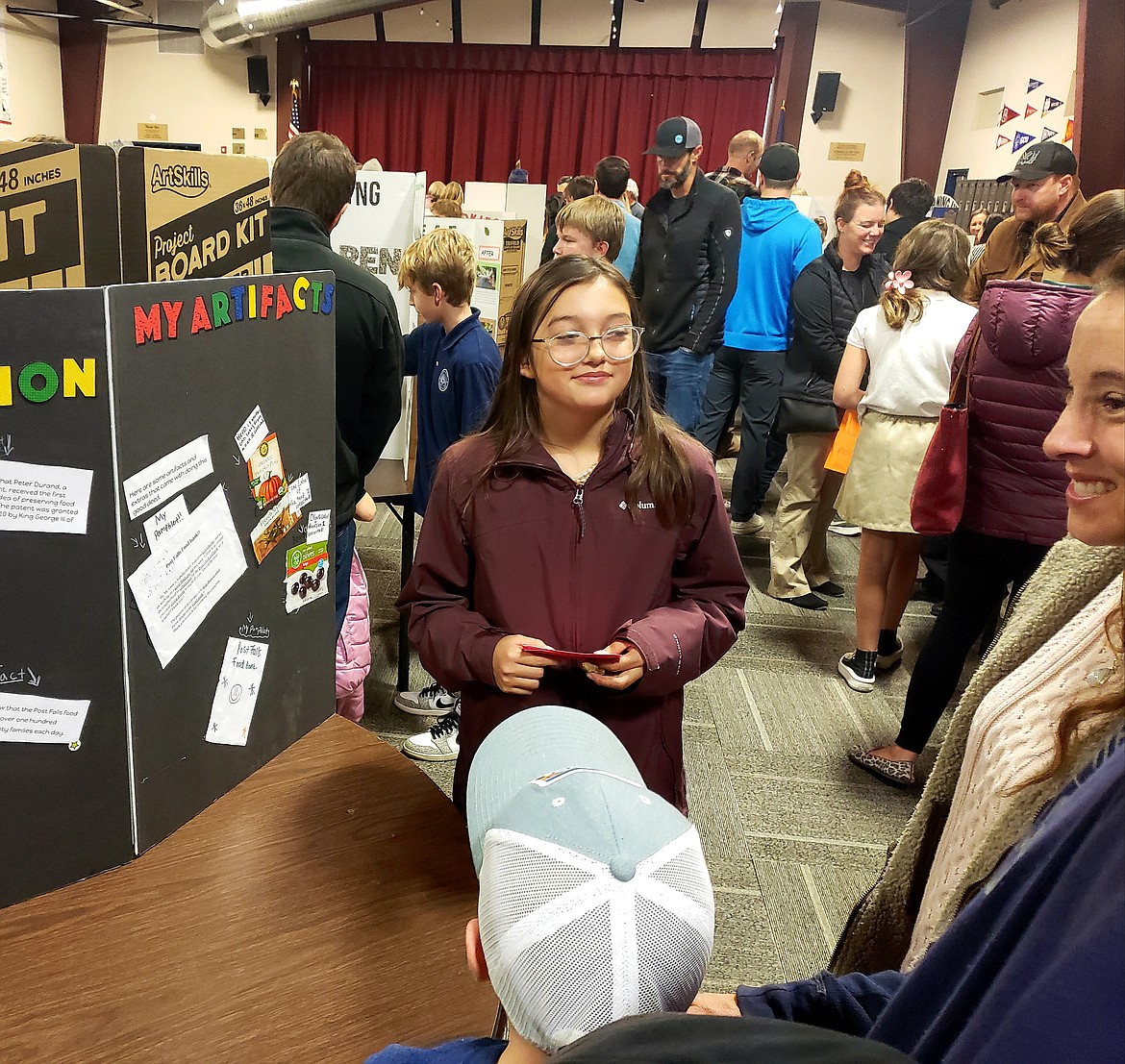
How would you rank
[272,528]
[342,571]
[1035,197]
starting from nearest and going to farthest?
[272,528] < [342,571] < [1035,197]

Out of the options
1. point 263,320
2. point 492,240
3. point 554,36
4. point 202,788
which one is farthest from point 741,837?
point 554,36

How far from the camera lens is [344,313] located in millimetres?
1954

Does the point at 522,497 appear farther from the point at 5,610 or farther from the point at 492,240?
the point at 492,240

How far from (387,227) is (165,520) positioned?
8.65 feet

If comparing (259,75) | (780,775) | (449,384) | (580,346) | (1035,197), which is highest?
(259,75)

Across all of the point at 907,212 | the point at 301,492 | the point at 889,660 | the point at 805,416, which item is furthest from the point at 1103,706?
the point at 907,212

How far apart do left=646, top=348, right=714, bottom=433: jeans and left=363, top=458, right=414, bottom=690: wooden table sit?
1403mm

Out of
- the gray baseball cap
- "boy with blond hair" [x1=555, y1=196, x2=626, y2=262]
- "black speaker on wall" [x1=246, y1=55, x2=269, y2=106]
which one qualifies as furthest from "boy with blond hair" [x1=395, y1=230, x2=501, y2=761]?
"black speaker on wall" [x1=246, y1=55, x2=269, y2=106]

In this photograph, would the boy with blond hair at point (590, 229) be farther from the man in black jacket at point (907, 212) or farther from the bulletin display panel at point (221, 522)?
the bulletin display panel at point (221, 522)

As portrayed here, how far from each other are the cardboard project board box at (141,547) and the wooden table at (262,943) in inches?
2.7

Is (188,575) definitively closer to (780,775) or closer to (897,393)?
(780,775)

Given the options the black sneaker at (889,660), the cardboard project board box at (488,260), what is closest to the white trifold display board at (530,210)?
the cardboard project board box at (488,260)

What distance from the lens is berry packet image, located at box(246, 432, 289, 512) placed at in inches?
42.3

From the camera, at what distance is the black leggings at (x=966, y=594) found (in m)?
2.17
